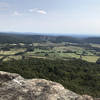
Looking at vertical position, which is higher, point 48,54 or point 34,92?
point 34,92

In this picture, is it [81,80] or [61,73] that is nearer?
[81,80]

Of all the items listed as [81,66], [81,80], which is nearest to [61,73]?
[81,80]

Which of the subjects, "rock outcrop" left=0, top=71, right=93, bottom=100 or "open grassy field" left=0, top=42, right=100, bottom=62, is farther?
"open grassy field" left=0, top=42, right=100, bottom=62

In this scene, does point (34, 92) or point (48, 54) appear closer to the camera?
point (34, 92)

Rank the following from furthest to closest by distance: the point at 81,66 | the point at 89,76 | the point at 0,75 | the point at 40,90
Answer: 1. the point at 81,66
2. the point at 89,76
3. the point at 0,75
4. the point at 40,90

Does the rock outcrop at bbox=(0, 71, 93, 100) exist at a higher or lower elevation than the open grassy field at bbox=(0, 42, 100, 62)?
higher

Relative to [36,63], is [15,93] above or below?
above

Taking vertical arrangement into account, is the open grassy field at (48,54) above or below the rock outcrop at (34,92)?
below

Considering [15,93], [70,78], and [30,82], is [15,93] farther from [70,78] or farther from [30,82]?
[70,78]

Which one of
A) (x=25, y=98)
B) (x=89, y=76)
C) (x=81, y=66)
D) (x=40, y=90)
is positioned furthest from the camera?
(x=81, y=66)

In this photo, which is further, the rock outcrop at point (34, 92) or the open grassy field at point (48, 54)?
the open grassy field at point (48, 54)

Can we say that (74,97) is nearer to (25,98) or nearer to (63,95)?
(63,95)
